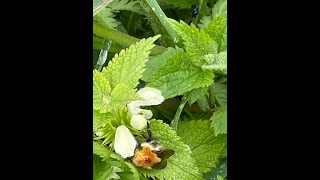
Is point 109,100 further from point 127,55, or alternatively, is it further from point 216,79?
point 216,79

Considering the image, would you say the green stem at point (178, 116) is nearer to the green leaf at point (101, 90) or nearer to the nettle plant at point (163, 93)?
the nettle plant at point (163, 93)

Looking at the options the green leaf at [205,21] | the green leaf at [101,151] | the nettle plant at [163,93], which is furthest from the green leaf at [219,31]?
the green leaf at [101,151]

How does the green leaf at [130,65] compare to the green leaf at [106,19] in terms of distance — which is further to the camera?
the green leaf at [106,19]

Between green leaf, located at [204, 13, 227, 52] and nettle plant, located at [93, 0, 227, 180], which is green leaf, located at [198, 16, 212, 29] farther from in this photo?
green leaf, located at [204, 13, 227, 52]

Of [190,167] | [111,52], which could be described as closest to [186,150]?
[190,167]

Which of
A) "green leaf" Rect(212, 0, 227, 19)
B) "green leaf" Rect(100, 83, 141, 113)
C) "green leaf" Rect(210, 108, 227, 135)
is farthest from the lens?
→ "green leaf" Rect(212, 0, 227, 19)

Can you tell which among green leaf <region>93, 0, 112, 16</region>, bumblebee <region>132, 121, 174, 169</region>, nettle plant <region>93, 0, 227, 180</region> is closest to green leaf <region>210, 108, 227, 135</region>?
nettle plant <region>93, 0, 227, 180</region>

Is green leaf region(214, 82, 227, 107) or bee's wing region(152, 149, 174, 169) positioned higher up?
green leaf region(214, 82, 227, 107)
